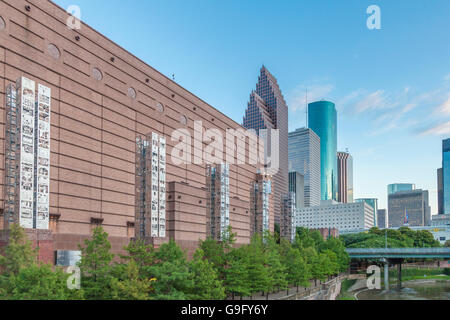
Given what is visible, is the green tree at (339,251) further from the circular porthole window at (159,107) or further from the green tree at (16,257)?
the green tree at (16,257)

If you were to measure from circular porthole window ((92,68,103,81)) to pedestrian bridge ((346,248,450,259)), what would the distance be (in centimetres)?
9049

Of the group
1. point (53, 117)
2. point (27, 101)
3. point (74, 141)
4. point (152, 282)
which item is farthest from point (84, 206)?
point (152, 282)

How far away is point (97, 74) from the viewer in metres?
62.3

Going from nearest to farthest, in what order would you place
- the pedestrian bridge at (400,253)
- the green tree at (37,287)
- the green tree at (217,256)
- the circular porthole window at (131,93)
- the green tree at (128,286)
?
1. the green tree at (37,287)
2. the green tree at (128,286)
3. the green tree at (217,256)
4. the circular porthole window at (131,93)
5. the pedestrian bridge at (400,253)

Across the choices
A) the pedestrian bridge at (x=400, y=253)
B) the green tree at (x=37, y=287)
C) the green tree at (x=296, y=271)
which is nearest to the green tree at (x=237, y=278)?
the green tree at (x=296, y=271)

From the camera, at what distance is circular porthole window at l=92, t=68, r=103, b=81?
61638mm

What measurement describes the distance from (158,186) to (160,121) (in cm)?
1361

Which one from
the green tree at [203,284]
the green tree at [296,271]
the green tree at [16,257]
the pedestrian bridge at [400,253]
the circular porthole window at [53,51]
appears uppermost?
the circular porthole window at [53,51]

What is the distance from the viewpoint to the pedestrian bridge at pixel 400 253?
110m

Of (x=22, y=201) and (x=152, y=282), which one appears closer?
(x=152, y=282)

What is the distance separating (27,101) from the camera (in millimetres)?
47531

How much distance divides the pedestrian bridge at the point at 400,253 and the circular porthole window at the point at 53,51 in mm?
97709
